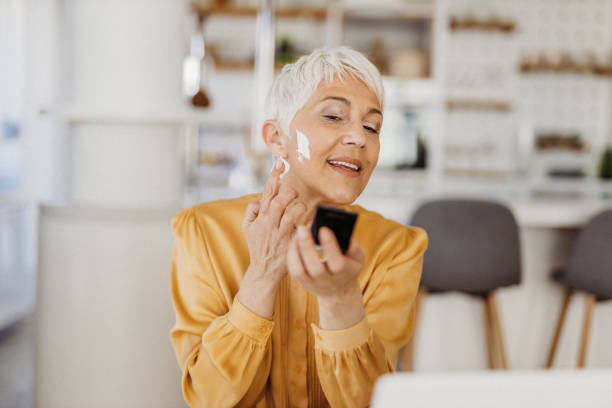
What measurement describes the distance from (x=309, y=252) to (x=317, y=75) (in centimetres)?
37

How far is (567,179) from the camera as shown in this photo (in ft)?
15.6

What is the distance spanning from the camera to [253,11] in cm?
503

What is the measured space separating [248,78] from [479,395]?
4.93m

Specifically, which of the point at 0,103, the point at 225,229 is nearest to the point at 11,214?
the point at 0,103

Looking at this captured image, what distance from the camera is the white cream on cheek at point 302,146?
101cm

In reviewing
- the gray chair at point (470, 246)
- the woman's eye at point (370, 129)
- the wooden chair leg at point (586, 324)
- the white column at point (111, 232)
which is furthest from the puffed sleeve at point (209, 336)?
the wooden chair leg at point (586, 324)

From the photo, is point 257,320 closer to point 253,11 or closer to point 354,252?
point 354,252

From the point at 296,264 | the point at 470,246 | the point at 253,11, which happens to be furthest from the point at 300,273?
the point at 253,11

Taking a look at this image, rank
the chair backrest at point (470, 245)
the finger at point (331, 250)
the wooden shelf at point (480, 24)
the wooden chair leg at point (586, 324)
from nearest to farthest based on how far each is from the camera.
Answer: the finger at point (331, 250) < the chair backrest at point (470, 245) < the wooden chair leg at point (586, 324) < the wooden shelf at point (480, 24)

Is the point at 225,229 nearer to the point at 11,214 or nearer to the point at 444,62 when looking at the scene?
the point at 11,214

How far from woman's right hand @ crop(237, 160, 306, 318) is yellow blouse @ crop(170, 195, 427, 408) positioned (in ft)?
0.09

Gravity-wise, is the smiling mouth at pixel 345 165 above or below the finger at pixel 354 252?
above

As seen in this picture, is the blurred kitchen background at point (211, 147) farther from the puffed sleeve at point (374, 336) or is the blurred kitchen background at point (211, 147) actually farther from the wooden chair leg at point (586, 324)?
the puffed sleeve at point (374, 336)

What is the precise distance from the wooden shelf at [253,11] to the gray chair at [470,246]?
10.5ft
